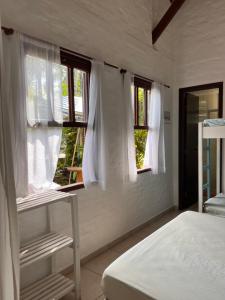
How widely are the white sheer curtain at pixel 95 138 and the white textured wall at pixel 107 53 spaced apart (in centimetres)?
16

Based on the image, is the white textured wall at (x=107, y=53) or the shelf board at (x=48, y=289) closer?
the shelf board at (x=48, y=289)

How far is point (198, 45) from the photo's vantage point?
11.8ft

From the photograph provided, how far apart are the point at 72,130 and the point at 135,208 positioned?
4.62 feet

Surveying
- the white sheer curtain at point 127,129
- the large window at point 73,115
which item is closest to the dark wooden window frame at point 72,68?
the large window at point 73,115

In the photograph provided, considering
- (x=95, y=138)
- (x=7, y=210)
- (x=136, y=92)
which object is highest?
(x=136, y=92)

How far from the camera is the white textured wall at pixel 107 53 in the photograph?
6.15ft

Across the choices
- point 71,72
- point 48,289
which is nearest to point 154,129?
point 71,72

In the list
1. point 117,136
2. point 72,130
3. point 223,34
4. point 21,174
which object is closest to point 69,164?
point 72,130

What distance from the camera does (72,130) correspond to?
8.04 ft

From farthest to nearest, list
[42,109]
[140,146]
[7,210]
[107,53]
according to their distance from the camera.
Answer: [140,146] < [107,53] < [42,109] < [7,210]

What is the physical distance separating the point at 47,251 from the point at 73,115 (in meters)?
1.26

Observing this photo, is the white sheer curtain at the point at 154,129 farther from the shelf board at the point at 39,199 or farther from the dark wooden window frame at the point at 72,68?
the shelf board at the point at 39,199

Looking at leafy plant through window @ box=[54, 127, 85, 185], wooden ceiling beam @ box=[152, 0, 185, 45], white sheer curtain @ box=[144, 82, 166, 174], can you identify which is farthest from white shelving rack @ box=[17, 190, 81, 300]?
wooden ceiling beam @ box=[152, 0, 185, 45]

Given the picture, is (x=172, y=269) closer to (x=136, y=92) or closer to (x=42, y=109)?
(x=42, y=109)
